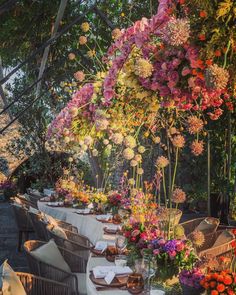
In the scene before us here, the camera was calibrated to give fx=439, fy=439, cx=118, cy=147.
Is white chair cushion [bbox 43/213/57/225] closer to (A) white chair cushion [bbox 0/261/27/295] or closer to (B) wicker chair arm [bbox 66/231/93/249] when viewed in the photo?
(B) wicker chair arm [bbox 66/231/93/249]

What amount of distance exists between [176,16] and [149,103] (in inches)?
19.4

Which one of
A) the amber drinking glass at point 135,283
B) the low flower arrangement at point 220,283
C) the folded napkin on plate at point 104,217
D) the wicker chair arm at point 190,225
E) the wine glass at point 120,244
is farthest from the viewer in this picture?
the folded napkin on plate at point 104,217

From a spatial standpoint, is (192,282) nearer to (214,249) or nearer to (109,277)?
(109,277)

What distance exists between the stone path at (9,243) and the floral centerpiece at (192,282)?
3.79m

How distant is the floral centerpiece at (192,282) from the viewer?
7.69 feet

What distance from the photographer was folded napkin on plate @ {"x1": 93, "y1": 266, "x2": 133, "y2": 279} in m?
2.93

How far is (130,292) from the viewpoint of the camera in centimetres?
269

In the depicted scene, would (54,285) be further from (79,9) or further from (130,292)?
(79,9)

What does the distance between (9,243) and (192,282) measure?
19.0ft

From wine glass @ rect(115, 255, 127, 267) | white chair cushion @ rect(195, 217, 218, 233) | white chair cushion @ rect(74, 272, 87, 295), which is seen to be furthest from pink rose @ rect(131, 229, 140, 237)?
white chair cushion @ rect(195, 217, 218, 233)

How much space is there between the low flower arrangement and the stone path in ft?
13.3

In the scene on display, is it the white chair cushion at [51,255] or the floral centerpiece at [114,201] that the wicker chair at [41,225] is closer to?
the floral centerpiece at [114,201]

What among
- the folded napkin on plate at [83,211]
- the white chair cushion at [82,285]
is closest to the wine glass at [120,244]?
the white chair cushion at [82,285]

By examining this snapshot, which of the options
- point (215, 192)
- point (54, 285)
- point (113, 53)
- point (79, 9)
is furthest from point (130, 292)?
point (79, 9)
